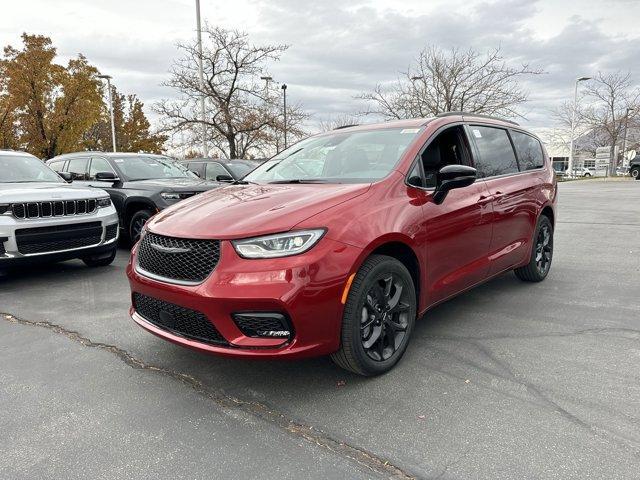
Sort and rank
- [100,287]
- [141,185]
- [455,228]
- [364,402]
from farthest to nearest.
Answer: [141,185], [100,287], [455,228], [364,402]

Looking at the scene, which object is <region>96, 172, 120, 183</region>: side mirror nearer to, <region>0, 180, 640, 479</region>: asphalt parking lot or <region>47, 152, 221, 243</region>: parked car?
<region>47, 152, 221, 243</region>: parked car

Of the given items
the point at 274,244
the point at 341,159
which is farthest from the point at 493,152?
the point at 274,244

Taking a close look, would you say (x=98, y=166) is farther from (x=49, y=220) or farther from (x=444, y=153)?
(x=444, y=153)

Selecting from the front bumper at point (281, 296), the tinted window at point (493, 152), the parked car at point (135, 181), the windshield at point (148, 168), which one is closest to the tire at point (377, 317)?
the front bumper at point (281, 296)

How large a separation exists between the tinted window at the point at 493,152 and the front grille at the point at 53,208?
15.7ft

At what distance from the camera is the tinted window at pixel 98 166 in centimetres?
844

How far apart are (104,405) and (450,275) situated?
8.42ft

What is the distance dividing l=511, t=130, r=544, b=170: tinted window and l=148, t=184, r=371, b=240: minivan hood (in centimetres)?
258

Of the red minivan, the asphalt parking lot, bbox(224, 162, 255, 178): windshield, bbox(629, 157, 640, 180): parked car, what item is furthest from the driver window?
bbox(629, 157, 640, 180): parked car

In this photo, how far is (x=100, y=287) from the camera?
225 inches

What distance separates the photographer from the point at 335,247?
279 cm

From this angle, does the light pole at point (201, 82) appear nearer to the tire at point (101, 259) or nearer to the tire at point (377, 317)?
the tire at point (101, 259)

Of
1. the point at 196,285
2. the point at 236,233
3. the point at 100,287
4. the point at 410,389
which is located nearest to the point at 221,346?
the point at 196,285

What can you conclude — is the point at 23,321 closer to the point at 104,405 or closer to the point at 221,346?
the point at 104,405
